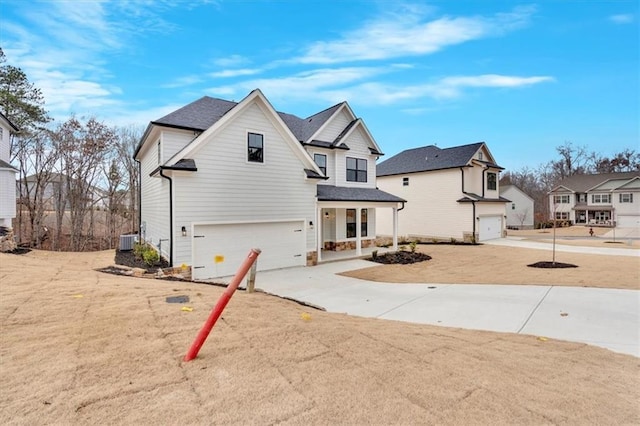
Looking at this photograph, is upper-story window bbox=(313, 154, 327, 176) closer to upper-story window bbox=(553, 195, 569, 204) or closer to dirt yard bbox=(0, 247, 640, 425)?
dirt yard bbox=(0, 247, 640, 425)

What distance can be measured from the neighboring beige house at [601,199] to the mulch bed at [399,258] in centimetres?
3548

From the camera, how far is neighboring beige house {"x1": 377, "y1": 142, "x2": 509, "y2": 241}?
24.3 metres

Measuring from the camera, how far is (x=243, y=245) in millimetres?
12328

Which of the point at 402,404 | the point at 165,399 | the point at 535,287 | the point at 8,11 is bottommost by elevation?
the point at 535,287

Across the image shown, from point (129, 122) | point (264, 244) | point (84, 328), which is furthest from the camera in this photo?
point (129, 122)

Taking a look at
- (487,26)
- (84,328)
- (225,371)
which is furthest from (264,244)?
(487,26)

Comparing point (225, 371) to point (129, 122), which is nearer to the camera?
point (225, 371)

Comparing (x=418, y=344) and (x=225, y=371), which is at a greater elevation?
(x=225, y=371)

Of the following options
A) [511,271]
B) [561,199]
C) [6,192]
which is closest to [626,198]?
[561,199]

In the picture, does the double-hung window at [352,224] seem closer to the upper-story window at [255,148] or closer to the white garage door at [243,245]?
the white garage door at [243,245]

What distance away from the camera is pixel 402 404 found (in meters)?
2.53

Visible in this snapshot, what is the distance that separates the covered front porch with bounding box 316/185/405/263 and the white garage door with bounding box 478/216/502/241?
1005cm

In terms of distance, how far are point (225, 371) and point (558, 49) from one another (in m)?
18.5

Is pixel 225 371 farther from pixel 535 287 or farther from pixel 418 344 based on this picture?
pixel 535 287
